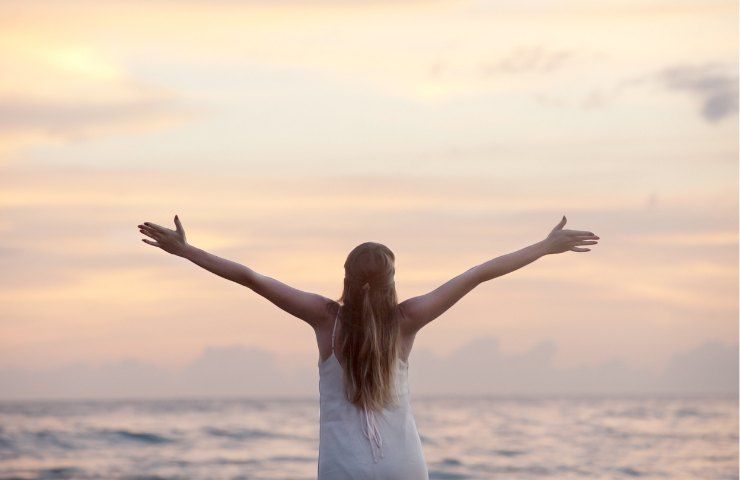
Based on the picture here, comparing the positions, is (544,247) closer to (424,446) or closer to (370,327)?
(370,327)

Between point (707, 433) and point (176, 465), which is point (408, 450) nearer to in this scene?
point (176, 465)

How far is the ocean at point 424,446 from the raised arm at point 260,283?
1634cm

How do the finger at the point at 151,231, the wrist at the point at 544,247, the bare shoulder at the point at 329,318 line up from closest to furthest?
the bare shoulder at the point at 329,318, the finger at the point at 151,231, the wrist at the point at 544,247

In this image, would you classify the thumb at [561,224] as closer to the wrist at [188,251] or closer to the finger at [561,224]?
the finger at [561,224]

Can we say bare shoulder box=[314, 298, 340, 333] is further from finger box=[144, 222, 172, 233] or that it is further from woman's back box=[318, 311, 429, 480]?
finger box=[144, 222, 172, 233]

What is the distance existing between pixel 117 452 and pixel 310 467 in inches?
189

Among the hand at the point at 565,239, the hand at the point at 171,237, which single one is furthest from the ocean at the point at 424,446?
the hand at the point at 171,237

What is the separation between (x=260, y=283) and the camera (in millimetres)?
4445

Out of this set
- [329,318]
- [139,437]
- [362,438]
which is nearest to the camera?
[362,438]

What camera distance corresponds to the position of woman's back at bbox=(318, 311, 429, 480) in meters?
4.36

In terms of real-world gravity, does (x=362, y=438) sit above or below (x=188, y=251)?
below

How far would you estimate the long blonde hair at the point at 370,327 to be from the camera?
4398 millimetres

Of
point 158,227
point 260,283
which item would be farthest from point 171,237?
point 260,283

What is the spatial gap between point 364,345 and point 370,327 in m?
0.08
